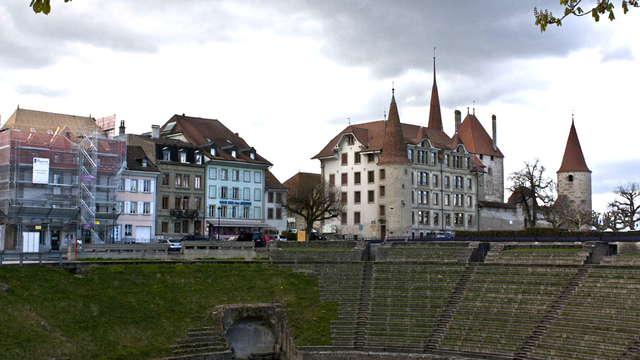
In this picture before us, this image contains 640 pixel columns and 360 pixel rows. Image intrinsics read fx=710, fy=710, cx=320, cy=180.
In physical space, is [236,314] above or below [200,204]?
below

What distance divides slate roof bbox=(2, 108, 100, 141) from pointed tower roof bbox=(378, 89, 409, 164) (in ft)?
99.8

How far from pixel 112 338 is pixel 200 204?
39.5 meters

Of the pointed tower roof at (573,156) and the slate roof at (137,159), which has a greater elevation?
the pointed tower roof at (573,156)

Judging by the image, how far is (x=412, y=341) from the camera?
112ft

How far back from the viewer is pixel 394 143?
3051 inches

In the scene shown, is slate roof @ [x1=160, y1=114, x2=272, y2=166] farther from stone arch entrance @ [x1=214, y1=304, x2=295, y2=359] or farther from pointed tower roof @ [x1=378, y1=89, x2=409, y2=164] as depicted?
stone arch entrance @ [x1=214, y1=304, x2=295, y2=359]

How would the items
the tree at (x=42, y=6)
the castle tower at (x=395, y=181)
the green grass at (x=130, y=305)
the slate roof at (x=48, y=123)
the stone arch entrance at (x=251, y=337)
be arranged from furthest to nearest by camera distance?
the castle tower at (x=395, y=181), the slate roof at (x=48, y=123), the stone arch entrance at (x=251, y=337), the green grass at (x=130, y=305), the tree at (x=42, y=6)

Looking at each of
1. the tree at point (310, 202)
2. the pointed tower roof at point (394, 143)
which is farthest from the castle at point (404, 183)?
the tree at point (310, 202)

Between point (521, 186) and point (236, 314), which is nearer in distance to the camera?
point (236, 314)

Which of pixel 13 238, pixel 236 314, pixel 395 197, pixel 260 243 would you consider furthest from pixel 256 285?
pixel 395 197

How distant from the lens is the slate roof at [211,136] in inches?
2889

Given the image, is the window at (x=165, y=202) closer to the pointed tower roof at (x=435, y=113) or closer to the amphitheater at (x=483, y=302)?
the amphitheater at (x=483, y=302)

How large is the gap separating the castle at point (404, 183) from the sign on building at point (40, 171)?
1448 inches

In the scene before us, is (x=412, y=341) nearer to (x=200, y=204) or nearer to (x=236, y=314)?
(x=236, y=314)
